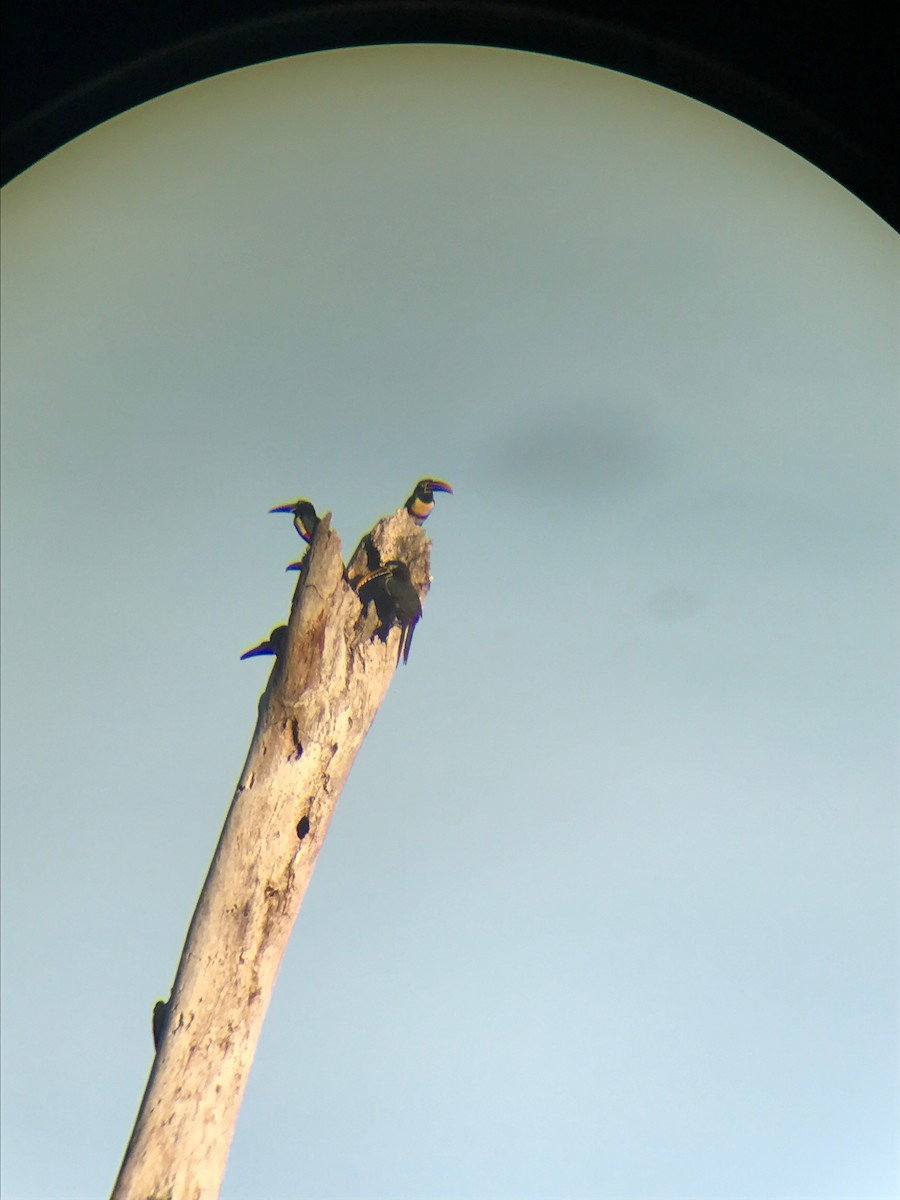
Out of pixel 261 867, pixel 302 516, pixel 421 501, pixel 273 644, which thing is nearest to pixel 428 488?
pixel 421 501

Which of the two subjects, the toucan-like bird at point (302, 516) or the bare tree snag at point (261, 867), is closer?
the bare tree snag at point (261, 867)

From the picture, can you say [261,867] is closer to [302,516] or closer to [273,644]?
[273,644]

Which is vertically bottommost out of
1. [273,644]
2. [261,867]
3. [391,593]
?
[261,867]

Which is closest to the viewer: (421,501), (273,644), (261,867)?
(261,867)

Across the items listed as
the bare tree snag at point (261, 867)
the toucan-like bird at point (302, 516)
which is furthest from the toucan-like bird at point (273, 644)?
the toucan-like bird at point (302, 516)

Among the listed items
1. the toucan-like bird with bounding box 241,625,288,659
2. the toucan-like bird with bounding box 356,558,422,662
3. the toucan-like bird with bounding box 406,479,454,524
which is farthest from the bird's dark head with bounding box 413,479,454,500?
the toucan-like bird with bounding box 241,625,288,659

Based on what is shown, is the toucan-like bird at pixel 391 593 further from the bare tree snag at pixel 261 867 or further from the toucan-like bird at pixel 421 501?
the toucan-like bird at pixel 421 501

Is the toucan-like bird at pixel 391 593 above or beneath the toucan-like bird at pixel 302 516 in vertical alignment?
beneath
